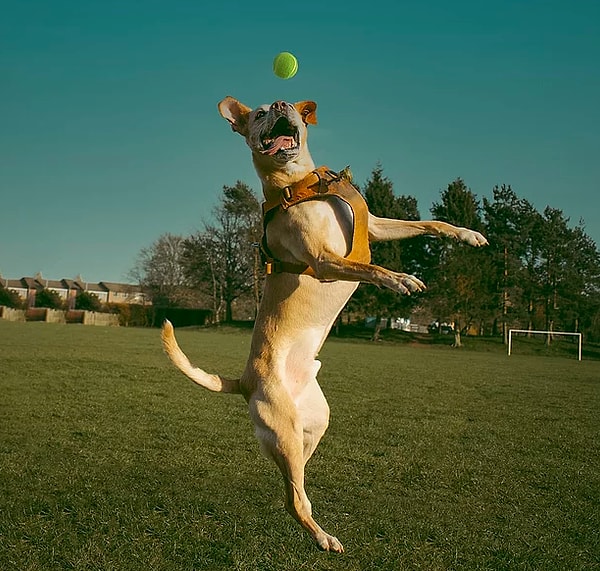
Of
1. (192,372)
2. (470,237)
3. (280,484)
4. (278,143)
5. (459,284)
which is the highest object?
(459,284)

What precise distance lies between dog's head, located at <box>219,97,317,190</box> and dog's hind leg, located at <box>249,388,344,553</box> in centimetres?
110

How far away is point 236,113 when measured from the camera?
330 cm

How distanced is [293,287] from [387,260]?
43554 mm

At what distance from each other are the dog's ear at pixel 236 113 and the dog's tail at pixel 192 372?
1.12 m

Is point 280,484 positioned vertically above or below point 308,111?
below

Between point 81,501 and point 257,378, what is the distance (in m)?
3.64

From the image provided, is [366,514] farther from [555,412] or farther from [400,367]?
[400,367]

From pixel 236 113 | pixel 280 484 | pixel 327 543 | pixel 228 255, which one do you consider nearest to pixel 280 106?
Result: pixel 236 113

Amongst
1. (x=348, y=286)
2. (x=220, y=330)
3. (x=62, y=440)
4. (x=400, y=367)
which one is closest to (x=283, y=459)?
(x=348, y=286)

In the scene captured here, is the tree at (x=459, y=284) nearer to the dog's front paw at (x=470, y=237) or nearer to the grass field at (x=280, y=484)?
the grass field at (x=280, y=484)

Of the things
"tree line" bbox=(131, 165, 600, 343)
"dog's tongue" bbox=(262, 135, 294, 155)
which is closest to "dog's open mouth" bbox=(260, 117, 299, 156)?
"dog's tongue" bbox=(262, 135, 294, 155)

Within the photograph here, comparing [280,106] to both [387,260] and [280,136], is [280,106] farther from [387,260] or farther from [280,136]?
[387,260]

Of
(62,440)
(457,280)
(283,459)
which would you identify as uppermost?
(457,280)

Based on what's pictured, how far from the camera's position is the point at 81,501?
6.06 meters
